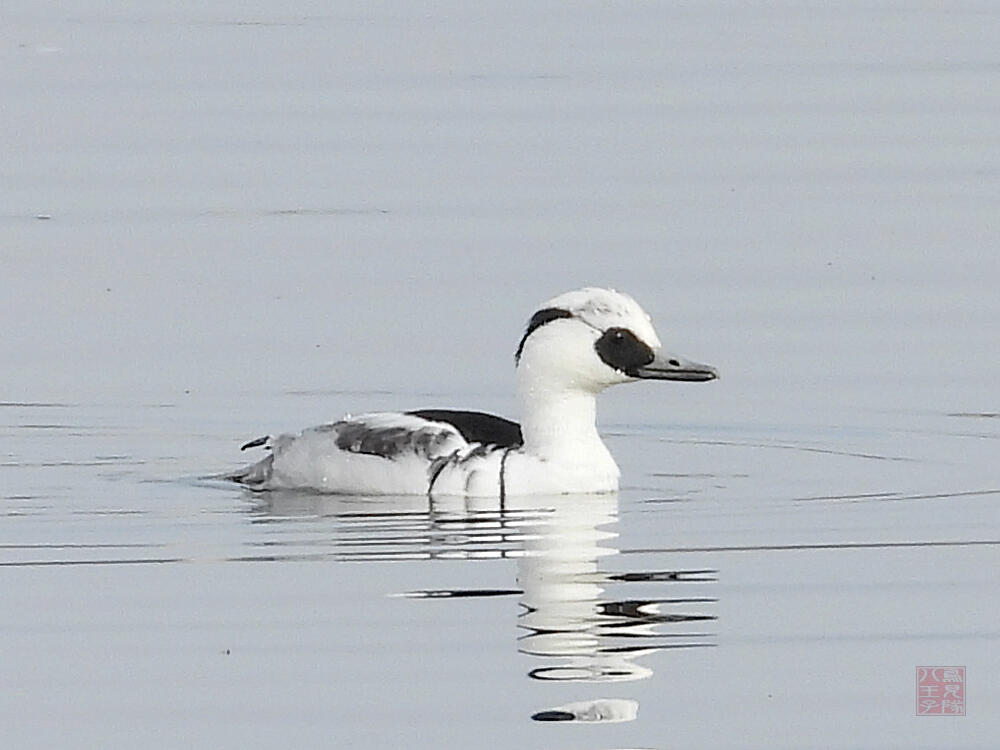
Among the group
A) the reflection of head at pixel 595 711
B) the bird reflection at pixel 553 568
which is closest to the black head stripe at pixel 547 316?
the bird reflection at pixel 553 568

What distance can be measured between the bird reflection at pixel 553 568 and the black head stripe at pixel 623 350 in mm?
574

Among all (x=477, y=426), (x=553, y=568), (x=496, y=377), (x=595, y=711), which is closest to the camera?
(x=595, y=711)

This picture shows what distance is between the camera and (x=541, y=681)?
977cm

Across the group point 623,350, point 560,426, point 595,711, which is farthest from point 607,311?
point 595,711

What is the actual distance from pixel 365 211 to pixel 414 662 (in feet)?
35.1

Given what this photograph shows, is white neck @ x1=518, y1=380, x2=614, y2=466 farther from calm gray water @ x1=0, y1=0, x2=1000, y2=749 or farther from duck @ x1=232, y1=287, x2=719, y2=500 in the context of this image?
calm gray water @ x1=0, y1=0, x2=1000, y2=749

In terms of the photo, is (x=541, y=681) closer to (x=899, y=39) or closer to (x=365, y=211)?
(x=365, y=211)

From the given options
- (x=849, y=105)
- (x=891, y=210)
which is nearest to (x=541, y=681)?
(x=891, y=210)

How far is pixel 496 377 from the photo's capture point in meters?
16.0

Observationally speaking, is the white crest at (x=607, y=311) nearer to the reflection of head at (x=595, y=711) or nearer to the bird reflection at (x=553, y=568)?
the bird reflection at (x=553, y=568)

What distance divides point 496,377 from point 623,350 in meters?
2.24

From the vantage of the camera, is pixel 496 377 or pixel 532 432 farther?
pixel 496 377

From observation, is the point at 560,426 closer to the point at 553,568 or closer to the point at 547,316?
the point at 547,316

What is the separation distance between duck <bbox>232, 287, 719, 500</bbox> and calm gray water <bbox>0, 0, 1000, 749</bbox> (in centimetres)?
19
